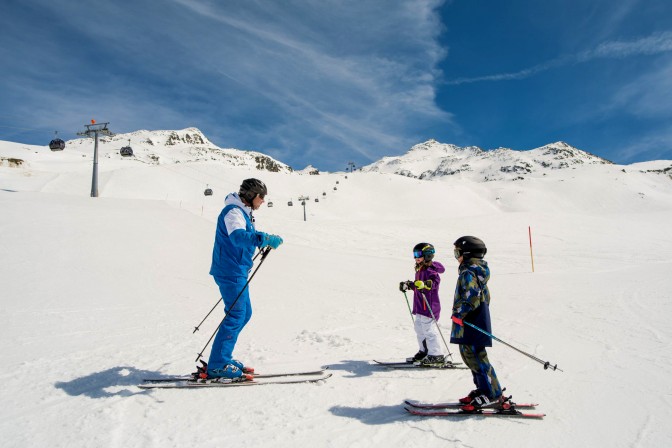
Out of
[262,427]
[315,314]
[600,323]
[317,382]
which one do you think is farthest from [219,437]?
[600,323]

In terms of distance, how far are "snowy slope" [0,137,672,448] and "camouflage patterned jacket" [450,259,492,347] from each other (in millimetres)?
814

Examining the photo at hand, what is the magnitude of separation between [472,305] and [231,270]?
9.33 feet

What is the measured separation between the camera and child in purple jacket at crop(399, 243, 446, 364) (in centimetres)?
568

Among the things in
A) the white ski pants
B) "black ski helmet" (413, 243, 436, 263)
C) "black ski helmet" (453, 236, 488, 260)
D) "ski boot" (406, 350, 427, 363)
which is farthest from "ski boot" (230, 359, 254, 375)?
"black ski helmet" (453, 236, 488, 260)

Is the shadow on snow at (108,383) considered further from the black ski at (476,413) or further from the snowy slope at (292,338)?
the black ski at (476,413)

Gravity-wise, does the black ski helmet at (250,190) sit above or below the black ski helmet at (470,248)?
above

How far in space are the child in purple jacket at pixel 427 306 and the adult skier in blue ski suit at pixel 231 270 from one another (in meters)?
2.37

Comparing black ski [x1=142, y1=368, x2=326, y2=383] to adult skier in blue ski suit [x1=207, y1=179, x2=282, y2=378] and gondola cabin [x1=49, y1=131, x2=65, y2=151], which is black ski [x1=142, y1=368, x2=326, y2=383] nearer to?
adult skier in blue ski suit [x1=207, y1=179, x2=282, y2=378]

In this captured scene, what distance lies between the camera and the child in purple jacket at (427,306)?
5.68 m

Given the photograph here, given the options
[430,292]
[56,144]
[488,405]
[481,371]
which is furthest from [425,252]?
[56,144]

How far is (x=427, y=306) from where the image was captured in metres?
5.70

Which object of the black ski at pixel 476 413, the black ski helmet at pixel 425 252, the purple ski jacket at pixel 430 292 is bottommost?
the black ski at pixel 476 413

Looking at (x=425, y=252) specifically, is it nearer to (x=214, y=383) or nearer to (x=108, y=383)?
(x=214, y=383)

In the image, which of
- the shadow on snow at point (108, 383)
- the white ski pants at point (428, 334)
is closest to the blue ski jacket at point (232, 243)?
the shadow on snow at point (108, 383)
